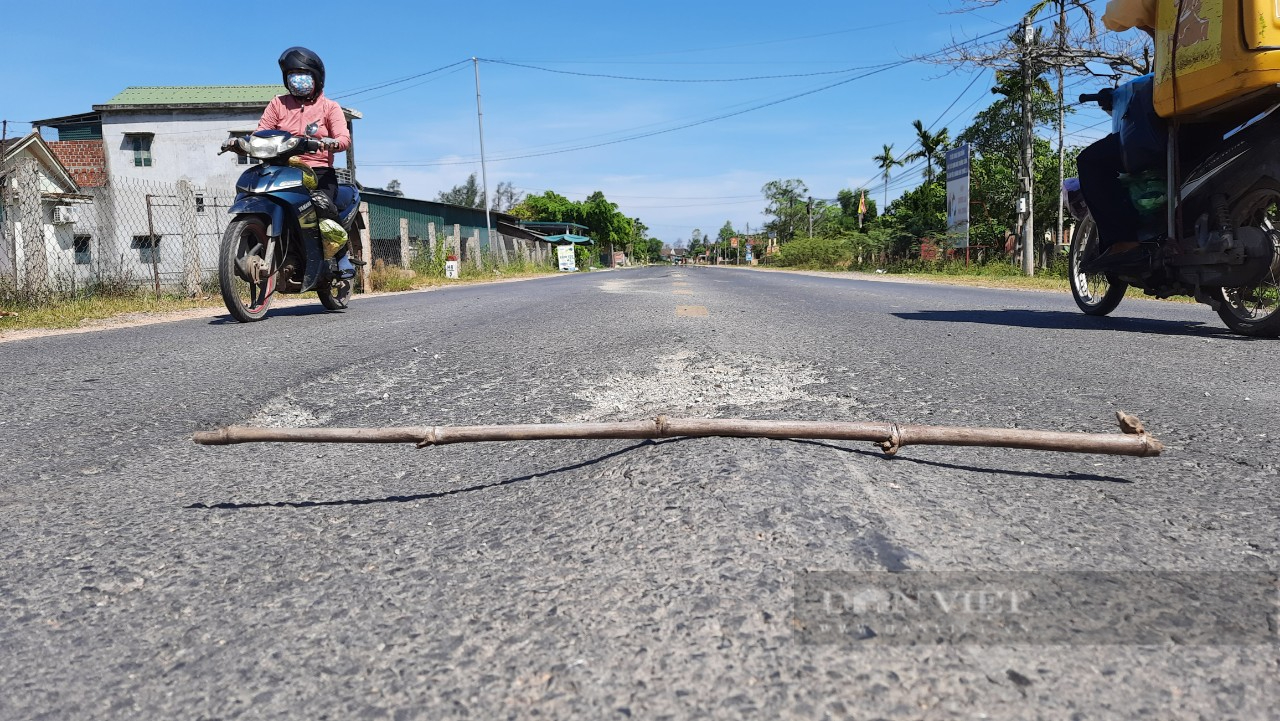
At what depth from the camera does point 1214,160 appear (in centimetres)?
418

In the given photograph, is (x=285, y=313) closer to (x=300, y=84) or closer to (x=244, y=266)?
(x=244, y=266)

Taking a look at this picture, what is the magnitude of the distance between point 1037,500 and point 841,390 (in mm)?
1189

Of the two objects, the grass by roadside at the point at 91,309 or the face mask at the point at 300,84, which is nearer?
the face mask at the point at 300,84

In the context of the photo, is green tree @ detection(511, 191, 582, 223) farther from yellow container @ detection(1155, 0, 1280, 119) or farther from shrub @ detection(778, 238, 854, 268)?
yellow container @ detection(1155, 0, 1280, 119)

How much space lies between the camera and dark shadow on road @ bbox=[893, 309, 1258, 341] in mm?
4816

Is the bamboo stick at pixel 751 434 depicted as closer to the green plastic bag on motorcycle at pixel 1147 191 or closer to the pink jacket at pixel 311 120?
the green plastic bag on motorcycle at pixel 1147 191

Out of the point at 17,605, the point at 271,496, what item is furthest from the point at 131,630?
the point at 271,496

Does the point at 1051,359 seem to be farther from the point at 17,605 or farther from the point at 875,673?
the point at 17,605

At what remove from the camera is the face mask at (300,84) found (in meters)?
6.16

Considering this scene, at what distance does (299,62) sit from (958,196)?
30.2 metres

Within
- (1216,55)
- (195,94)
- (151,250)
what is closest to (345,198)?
(1216,55)

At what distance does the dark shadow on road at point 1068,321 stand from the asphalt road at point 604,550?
2012 mm

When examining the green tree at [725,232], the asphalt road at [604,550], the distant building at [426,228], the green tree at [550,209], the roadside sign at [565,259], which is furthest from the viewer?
the green tree at [725,232]

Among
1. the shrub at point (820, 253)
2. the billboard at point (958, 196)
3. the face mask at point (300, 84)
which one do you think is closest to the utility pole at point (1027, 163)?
the billboard at point (958, 196)
